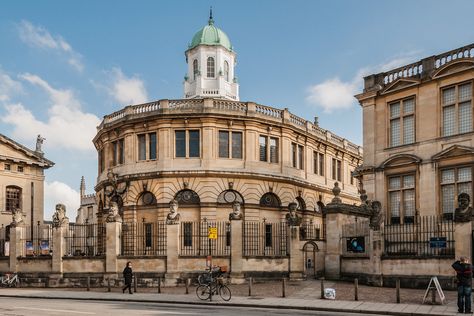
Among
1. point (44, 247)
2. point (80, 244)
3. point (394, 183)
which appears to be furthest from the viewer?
point (44, 247)

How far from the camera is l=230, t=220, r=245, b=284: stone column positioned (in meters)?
31.1

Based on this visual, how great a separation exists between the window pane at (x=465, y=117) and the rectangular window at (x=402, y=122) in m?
2.75

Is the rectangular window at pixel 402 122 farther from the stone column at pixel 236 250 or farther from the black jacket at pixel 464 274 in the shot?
the black jacket at pixel 464 274

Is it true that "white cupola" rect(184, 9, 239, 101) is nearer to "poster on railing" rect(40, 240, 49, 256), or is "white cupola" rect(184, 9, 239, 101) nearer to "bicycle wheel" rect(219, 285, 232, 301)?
"poster on railing" rect(40, 240, 49, 256)

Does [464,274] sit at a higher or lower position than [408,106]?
lower

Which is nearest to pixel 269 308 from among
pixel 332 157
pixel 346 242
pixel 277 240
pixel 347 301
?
pixel 347 301

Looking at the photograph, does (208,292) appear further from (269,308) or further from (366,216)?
(366,216)

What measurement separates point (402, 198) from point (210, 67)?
38609 millimetres

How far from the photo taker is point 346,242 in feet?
99.5

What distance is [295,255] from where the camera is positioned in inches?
1277

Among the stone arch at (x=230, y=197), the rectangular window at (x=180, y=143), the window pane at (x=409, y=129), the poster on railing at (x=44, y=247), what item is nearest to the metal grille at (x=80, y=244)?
the poster on railing at (x=44, y=247)

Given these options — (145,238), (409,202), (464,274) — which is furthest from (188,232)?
(464,274)

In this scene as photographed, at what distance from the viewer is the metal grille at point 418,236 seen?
93.9 feet

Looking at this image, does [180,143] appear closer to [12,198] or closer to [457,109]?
[12,198]
